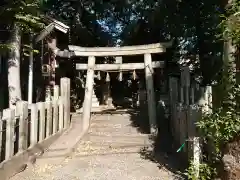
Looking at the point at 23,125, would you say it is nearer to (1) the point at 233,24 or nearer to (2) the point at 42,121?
(2) the point at 42,121

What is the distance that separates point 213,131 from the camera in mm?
3957

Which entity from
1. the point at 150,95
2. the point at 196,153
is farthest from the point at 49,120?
the point at 196,153

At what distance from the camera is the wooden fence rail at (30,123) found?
232 inches

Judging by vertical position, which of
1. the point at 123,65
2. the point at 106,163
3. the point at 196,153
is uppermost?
the point at 123,65

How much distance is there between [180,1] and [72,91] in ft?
21.7

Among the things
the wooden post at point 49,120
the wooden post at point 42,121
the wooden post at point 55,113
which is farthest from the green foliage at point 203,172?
the wooden post at point 55,113

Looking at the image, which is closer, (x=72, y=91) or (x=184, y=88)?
(x=184, y=88)

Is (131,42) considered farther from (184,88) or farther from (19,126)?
(19,126)

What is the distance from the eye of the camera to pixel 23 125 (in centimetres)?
670

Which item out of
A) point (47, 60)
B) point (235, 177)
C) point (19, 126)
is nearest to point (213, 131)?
point (235, 177)

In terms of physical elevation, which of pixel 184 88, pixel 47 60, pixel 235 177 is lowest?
pixel 235 177

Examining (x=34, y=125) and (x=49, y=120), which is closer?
(x=34, y=125)

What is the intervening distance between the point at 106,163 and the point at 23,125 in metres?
1.85

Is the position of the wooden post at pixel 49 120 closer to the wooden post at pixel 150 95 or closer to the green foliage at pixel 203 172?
the wooden post at pixel 150 95
